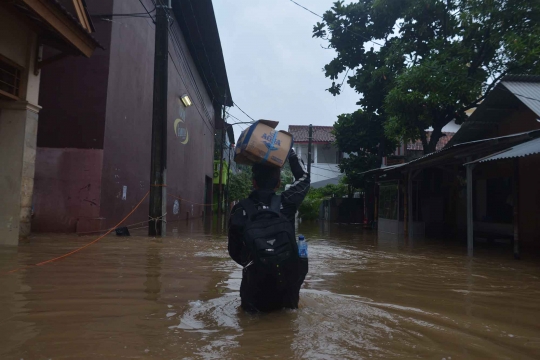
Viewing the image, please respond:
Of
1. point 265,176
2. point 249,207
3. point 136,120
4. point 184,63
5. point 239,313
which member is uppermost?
point 184,63

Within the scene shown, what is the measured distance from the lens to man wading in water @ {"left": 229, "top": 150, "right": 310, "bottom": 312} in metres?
3.35

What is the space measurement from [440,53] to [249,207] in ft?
41.6

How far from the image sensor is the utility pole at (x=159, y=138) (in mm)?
10984

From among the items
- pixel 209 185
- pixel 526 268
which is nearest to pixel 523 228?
pixel 526 268

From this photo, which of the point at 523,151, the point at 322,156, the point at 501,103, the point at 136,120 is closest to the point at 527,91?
the point at 501,103

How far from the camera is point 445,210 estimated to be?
16.7m

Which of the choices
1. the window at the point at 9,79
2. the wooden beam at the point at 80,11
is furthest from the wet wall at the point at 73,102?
the window at the point at 9,79

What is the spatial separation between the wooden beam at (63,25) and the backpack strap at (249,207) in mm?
5414

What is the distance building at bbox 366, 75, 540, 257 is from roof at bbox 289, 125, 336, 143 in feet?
63.8

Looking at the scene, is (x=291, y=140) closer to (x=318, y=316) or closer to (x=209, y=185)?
(x=318, y=316)

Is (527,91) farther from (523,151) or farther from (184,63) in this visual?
(184,63)

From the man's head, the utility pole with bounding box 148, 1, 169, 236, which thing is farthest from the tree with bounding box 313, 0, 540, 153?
the man's head

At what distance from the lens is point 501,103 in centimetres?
1216

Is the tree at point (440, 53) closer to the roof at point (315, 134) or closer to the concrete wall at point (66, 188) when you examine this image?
the concrete wall at point (66, 188)
